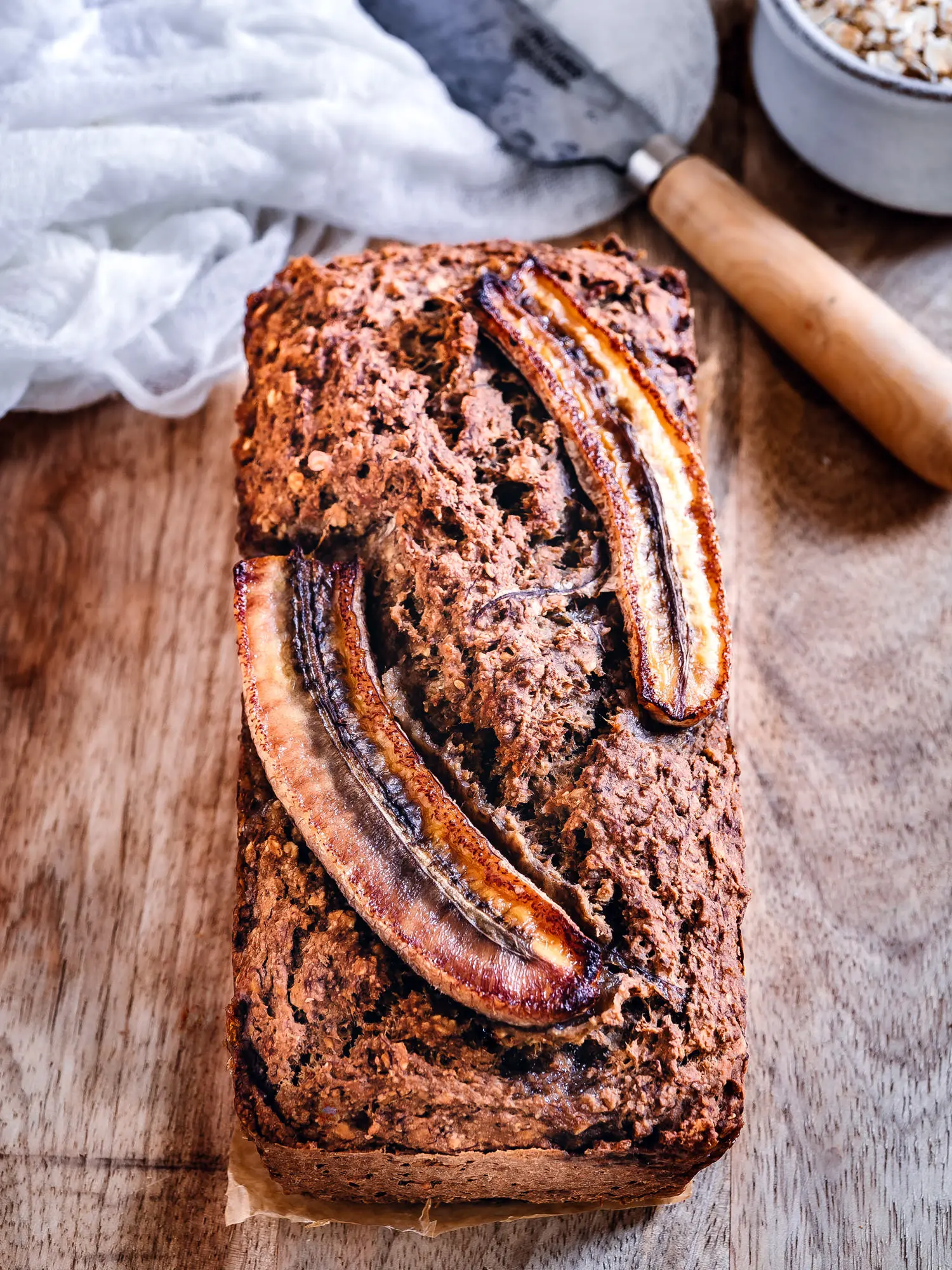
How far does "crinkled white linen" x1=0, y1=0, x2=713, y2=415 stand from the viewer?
5.35 ft

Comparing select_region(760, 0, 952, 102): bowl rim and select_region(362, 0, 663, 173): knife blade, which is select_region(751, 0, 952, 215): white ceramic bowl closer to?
select_region(760, 0, 952, 102): bowl rim

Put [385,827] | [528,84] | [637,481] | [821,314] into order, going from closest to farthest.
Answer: [385,827]
[637,481]
[821,314]
[528,84]

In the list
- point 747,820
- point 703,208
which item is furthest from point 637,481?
point 703,208

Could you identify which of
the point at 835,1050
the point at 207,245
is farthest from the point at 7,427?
the point at 835,1050

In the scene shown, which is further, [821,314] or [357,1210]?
[821,314]

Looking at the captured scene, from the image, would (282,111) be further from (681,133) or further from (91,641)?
(91,641)

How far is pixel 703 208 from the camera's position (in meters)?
1.75

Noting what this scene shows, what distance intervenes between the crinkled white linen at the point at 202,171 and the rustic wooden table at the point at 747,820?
14 cm

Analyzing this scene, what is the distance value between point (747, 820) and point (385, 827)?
2.18 feet

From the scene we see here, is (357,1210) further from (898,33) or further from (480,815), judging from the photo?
(898,33)

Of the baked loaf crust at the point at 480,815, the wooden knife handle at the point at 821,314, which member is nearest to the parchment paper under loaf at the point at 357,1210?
the baked loaf crust at the point at 480,815

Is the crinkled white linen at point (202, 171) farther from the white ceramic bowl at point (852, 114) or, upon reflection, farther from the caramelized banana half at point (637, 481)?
the caramelized banana half at point (637, 481)

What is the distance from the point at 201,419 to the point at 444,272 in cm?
57

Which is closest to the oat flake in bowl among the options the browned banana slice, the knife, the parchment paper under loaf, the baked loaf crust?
the knife
